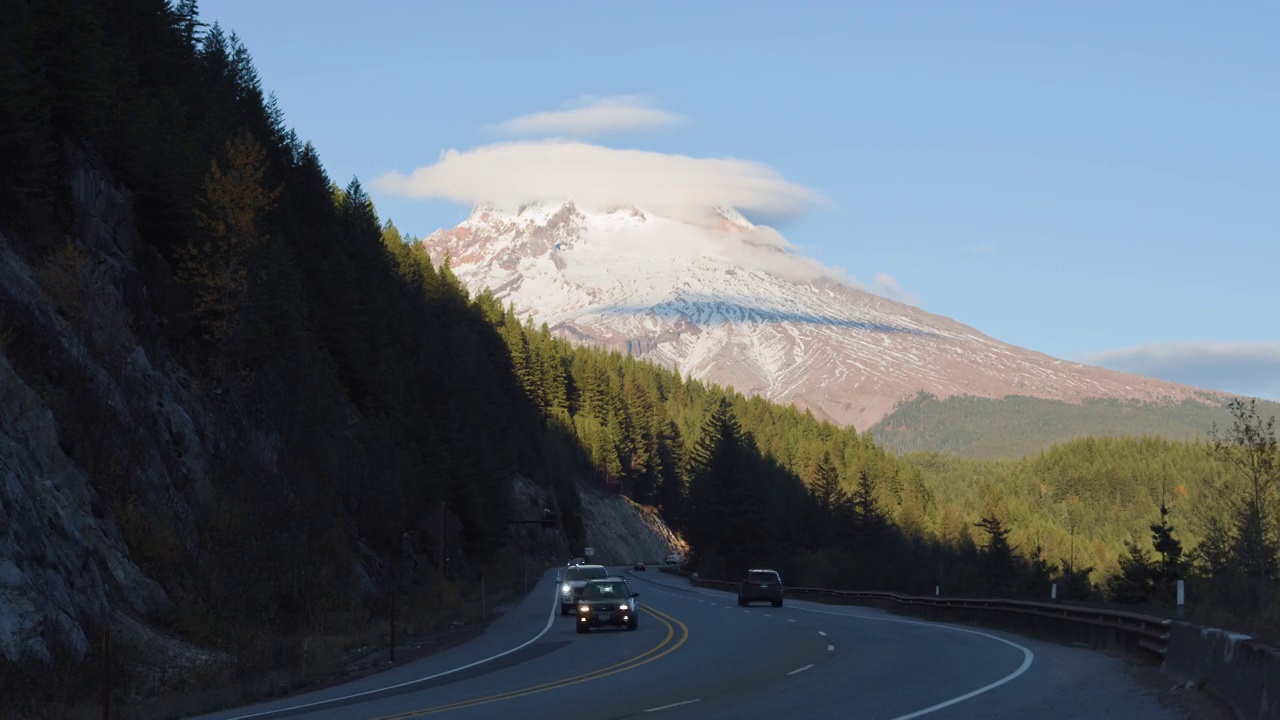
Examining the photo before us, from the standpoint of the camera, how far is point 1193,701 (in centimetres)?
1666

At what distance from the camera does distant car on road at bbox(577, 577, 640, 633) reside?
36.0 meters

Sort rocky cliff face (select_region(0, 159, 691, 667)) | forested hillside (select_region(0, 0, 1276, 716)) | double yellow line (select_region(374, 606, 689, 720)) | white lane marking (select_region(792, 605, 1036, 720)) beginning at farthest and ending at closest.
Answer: forested hillside (select_region(0, 0, 1276, 716)) → rocky cliff face (select_region(0, 159, 691, 667)) → double yellow line (select_region(374, 606, 689, 720)) → white lane marking (select_region(792, 605, 1036, 720))

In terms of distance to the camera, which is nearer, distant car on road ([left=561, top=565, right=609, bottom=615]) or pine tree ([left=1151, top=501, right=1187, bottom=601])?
distant car on road ([left=561, top=565, right=609, bottom=615])

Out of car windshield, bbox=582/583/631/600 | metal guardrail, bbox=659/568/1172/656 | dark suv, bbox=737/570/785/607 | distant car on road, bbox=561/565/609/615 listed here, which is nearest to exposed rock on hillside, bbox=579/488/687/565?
metal guardrail, bbox=659/568/1172/656

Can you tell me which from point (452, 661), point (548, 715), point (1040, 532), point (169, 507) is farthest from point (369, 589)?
point (1040, 532)

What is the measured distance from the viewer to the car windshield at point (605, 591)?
3659cm

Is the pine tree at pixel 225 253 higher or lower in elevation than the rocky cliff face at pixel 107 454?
higher

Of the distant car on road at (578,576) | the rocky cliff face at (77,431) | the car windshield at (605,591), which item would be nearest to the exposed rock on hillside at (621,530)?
the distant car on road at (578,576)

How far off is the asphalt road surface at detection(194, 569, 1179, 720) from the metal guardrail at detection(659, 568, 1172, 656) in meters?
0.90

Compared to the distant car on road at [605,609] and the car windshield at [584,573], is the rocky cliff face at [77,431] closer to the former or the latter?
the distant car on road at [605,609]

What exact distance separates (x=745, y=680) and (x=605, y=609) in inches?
618

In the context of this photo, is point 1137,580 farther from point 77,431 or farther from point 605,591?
point 77,431

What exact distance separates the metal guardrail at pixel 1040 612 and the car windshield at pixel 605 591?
36.6 feet

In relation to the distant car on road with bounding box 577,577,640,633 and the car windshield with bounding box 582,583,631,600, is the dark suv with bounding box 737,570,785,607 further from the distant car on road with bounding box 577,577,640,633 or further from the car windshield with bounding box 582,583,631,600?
the distant car on road with bounding box 577,577,640,633
